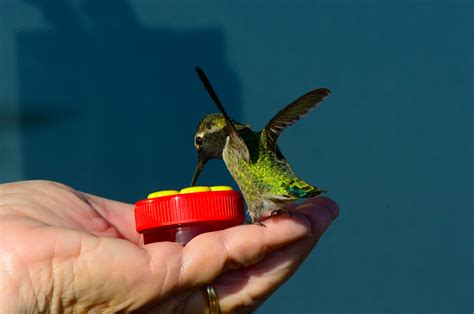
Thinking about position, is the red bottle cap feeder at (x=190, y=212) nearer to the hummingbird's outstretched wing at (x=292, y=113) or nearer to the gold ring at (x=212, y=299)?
the gold ring at (x=212, y=299)

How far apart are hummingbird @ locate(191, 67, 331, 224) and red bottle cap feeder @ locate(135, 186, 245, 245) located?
84 millimetres

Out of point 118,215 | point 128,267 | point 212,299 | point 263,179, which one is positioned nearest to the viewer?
point 128,267

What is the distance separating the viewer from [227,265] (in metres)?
1.12

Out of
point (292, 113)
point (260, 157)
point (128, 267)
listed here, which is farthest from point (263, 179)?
point (128, 267)

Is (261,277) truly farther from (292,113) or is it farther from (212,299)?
(292,113)

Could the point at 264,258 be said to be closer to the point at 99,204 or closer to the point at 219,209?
the point at 219,209

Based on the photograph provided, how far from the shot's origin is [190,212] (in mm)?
1219

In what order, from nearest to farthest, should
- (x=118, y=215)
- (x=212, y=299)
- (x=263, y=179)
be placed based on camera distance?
(x=212, y=299) < (x=263, y=179) < (x=118, y=215)

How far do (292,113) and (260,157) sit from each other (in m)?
0.18

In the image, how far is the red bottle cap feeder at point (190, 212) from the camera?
1.22 m

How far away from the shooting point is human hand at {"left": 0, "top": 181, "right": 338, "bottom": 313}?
3.45 ft

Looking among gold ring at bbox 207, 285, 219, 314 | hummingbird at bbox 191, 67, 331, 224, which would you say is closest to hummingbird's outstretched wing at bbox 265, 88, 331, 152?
hummingbird at bbox 191, 67, 331, 224

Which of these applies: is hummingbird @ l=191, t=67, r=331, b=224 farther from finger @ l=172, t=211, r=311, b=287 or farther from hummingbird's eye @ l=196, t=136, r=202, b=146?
finger @ l=172, t=211, r=311, b=287

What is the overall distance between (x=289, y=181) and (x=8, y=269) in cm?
64
